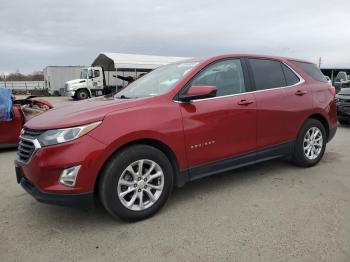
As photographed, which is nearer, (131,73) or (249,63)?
(249,63)

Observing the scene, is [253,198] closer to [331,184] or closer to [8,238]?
[331,184]

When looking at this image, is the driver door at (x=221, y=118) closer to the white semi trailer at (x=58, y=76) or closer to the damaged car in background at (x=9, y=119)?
the damaged car in background at (x=9, y=119)

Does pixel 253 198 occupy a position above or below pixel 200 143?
below

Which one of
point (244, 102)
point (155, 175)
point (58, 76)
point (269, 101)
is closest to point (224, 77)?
point (244, 102)

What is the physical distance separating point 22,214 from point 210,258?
2.14 meters

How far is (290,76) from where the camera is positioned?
4.82 m

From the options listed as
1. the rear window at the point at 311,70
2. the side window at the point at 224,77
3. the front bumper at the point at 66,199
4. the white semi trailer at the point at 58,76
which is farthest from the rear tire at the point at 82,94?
the front bumper at the point at 66,199

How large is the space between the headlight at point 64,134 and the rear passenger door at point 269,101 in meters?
2.18

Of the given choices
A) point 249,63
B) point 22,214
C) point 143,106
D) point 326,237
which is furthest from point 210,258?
point 249,63

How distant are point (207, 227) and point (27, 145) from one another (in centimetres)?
188

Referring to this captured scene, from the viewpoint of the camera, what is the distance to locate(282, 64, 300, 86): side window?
15.7 ft

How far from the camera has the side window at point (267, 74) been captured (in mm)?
4398

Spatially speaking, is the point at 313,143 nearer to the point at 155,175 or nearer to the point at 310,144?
the point at 310,144

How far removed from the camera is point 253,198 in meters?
3.92
